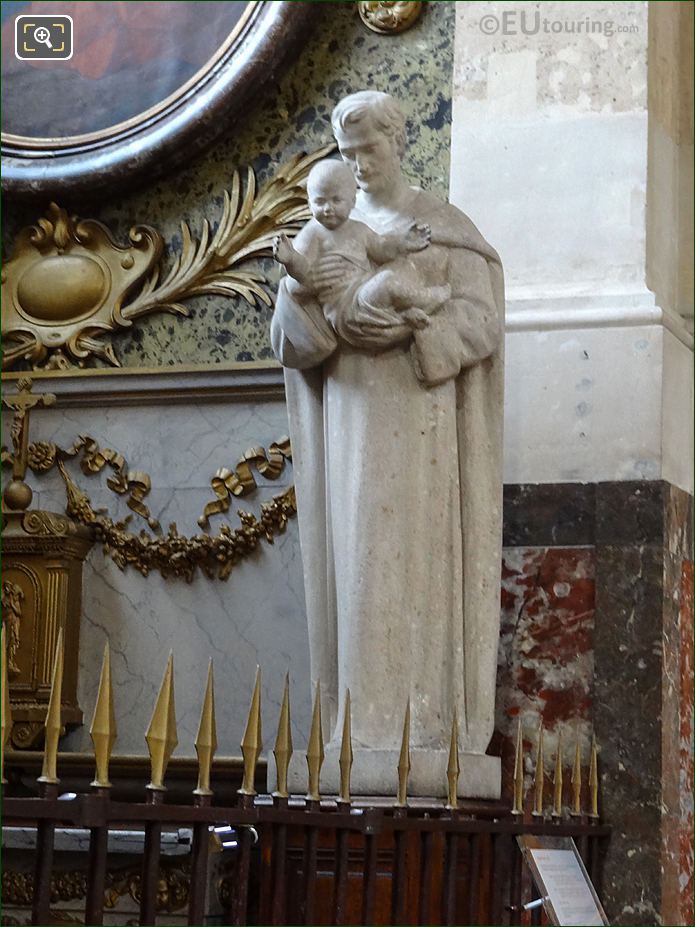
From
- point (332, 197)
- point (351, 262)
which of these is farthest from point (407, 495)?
point (332, 197)

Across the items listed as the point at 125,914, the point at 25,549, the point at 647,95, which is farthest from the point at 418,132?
the point at 125,914

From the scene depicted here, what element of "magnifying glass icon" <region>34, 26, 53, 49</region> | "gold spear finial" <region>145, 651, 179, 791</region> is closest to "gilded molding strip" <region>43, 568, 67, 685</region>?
"magnifying glass icon" <region>34, 26, 53, 49</region>

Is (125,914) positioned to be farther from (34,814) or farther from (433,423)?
(34,814)

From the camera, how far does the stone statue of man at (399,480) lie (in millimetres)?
3805

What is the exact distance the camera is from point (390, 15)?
515 centimetres

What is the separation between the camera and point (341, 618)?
3.86 meters

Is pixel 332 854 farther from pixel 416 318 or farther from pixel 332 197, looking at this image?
pixel 332 197

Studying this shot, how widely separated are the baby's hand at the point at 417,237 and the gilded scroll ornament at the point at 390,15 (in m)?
1.44

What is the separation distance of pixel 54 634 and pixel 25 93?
1.79 meters

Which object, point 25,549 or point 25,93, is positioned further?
point 25,93

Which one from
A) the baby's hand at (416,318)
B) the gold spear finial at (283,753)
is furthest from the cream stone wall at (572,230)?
the gold spear finial at (283,753)

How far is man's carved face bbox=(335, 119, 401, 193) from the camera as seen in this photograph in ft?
13.2

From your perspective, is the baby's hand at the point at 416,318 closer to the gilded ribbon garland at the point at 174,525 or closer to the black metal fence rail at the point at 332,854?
the black metal fence rail at the point at 332,854

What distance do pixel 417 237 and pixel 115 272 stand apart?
170 cm
